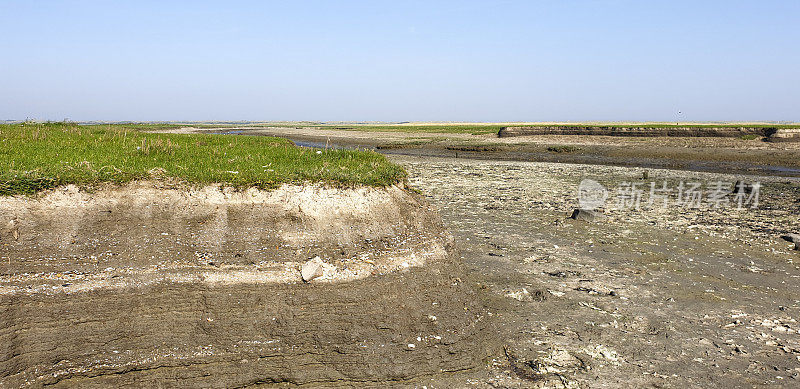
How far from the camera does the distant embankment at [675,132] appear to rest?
40781mm

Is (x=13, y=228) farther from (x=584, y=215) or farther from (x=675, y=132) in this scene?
(x=675, y=132)

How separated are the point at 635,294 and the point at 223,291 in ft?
22.0

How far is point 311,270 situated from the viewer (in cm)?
795

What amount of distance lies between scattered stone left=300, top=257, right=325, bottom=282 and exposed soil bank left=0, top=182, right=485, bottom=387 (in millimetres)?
119

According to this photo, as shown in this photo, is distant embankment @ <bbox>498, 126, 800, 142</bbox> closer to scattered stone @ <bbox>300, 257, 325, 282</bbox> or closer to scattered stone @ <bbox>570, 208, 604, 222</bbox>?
scattered stone @ <bbox>570, 208, 604, 222</bbox>

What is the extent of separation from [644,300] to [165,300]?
7.42 metres

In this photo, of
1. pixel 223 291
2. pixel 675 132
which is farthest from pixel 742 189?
pixel 675 132

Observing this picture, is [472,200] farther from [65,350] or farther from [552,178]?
[65,350]

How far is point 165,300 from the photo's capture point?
6.88m

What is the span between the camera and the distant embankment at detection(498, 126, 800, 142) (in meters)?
40.8

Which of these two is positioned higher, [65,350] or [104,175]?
[104,175]

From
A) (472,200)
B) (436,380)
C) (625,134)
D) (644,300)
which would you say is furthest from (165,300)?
(625,134)

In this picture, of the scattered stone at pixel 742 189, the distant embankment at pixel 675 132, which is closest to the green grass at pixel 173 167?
the scattered stone at pixel 742 189

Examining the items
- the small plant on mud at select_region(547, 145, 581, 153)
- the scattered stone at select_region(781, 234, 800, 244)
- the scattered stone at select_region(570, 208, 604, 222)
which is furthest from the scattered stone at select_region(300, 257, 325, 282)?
the small plant on mud at select_region(547, 145, 581, 153)
